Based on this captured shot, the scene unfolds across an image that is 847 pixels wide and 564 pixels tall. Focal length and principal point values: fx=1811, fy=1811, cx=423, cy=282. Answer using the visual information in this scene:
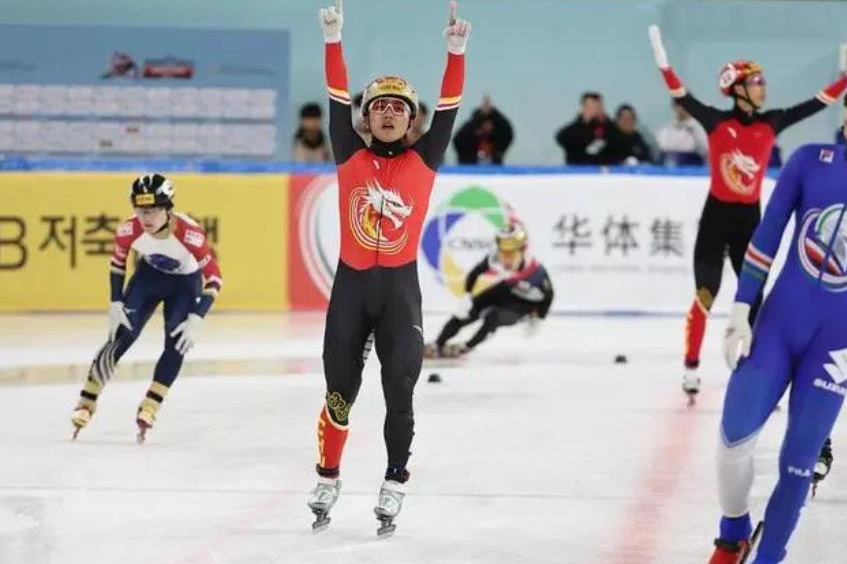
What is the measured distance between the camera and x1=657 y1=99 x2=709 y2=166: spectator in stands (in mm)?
17734

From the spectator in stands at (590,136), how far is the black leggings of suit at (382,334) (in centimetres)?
1019

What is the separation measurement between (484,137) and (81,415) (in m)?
8.46

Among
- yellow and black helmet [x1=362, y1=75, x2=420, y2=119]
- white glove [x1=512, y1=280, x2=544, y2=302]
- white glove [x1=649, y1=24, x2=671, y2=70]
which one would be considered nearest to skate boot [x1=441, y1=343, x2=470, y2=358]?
white glove [x1=512, y1=280, x2=544, y2=302]

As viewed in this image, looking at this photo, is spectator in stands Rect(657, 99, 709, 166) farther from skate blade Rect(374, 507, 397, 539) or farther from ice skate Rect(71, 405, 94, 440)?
skate blade Rect(374, 507, 397, 539)

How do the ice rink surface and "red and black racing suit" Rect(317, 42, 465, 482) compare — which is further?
"red and black racing suit" Rect(317, 42, 465, 482)

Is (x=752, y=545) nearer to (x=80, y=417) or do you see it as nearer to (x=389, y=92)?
(x=389, y=92)

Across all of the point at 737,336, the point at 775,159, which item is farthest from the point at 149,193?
the point at 775,159

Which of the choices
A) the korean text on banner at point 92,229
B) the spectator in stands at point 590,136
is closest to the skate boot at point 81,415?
the korean text on banner at point 92,229

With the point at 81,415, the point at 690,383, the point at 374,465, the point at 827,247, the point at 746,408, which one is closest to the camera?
the point at 746,408

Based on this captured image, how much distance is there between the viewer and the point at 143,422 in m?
9.91

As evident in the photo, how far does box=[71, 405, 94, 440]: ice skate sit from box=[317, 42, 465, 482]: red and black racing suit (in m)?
2.74

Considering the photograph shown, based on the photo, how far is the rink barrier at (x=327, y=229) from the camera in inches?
656

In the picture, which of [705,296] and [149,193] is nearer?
[149,193]

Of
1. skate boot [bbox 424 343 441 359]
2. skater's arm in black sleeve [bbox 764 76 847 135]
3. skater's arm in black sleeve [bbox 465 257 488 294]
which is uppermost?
skater's arm in black sleeve [bbox 764 76 847 135]
